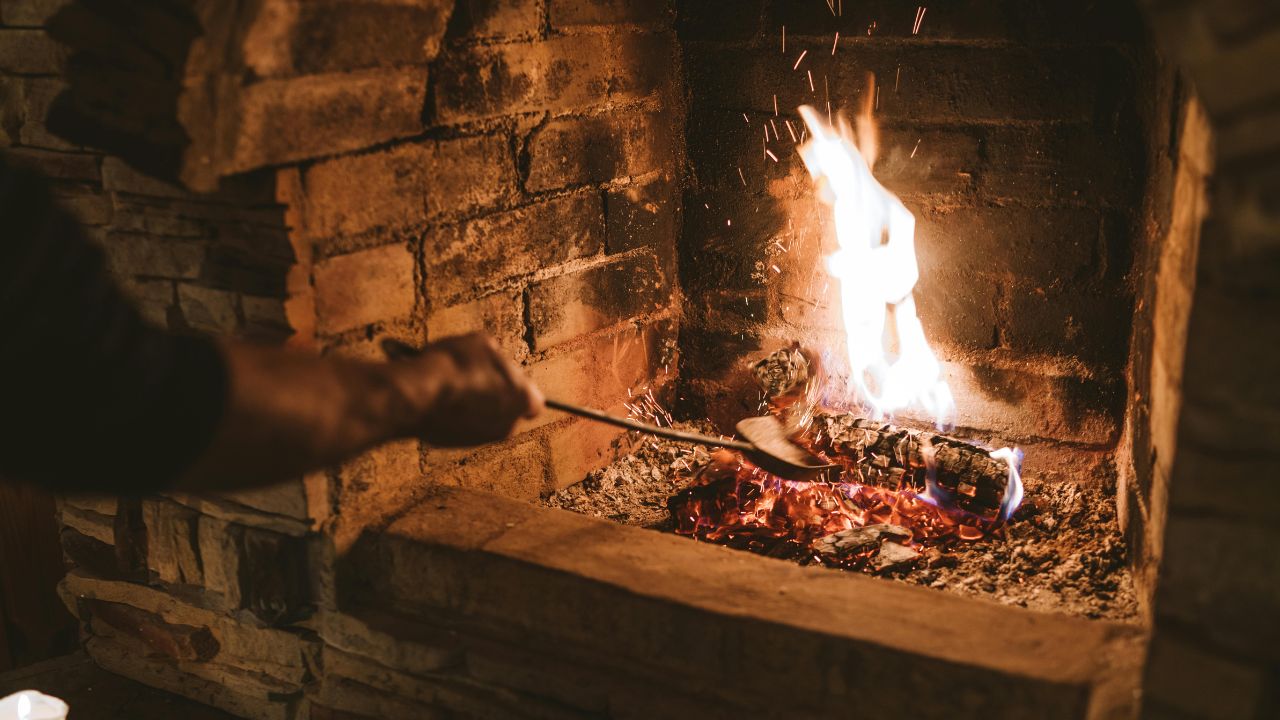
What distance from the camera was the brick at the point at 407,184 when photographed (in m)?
2.19

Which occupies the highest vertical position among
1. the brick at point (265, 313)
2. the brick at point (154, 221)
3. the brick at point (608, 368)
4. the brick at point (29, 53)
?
the brick at point (29, 53)

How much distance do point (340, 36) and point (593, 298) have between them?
103 cm

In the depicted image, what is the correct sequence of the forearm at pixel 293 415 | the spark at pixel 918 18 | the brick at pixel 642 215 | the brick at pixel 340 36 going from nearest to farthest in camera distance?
1. the forearm at pixel 293 415
2. the brick at pixel 340 36
3. the spark at pixel 918 18
4. the brick at pixel 642 215

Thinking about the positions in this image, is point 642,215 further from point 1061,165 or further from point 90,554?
point 90,554

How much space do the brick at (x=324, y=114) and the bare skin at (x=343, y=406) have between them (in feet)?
1.86

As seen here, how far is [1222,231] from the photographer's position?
142 cm

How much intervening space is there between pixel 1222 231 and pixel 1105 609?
3.41 feet

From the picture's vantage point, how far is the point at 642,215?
9.86 feet

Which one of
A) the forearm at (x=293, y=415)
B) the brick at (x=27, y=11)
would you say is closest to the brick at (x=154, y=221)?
the brick at (x=27, y=11)

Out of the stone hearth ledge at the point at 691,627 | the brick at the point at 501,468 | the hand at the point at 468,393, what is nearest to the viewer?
the hand at the point at 468,393

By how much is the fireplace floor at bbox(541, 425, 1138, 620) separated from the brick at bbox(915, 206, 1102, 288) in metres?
0.54

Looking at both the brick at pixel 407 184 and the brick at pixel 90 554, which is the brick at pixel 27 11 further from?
the brick at pixel 90 554

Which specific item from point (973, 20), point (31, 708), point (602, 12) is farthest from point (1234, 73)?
point (31, 708)

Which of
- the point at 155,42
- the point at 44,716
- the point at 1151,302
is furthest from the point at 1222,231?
the point at 44,716
